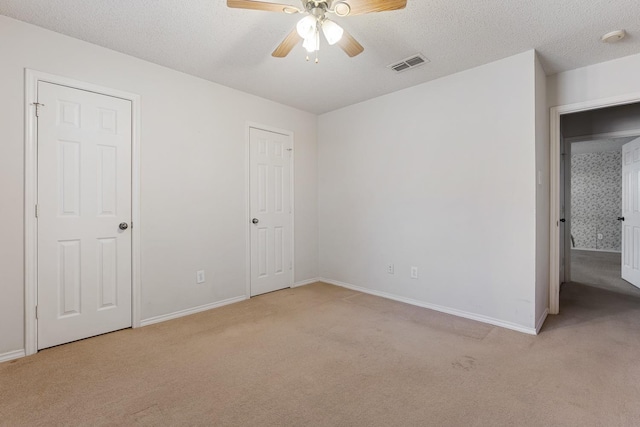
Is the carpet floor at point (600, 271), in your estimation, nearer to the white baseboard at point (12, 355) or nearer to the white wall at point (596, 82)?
the white wall at point (596, 82)

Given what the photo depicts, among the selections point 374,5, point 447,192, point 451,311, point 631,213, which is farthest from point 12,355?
point 631,213

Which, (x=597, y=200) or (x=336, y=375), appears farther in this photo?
(x=597, y=200)

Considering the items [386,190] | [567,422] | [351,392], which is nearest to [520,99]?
[386,190]

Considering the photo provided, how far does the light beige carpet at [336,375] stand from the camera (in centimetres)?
165

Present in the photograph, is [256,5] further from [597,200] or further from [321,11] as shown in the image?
[597,200]

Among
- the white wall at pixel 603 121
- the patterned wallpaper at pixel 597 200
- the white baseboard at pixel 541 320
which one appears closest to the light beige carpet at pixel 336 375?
the white baseboard at pixel 541 320

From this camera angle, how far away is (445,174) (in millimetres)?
3264

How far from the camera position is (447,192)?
325cm

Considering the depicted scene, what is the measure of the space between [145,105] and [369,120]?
8.30 feet

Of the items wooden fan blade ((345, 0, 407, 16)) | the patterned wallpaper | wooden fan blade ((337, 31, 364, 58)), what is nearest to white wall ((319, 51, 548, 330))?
wooden fan blade ((337, 31, 364, 58))

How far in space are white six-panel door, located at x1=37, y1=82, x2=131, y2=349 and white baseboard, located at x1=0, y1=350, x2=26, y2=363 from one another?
12 centimetres

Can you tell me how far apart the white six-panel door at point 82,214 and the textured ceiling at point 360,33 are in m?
0.61

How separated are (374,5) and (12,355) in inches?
134

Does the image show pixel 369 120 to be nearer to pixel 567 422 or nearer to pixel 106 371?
pixel 567 422
